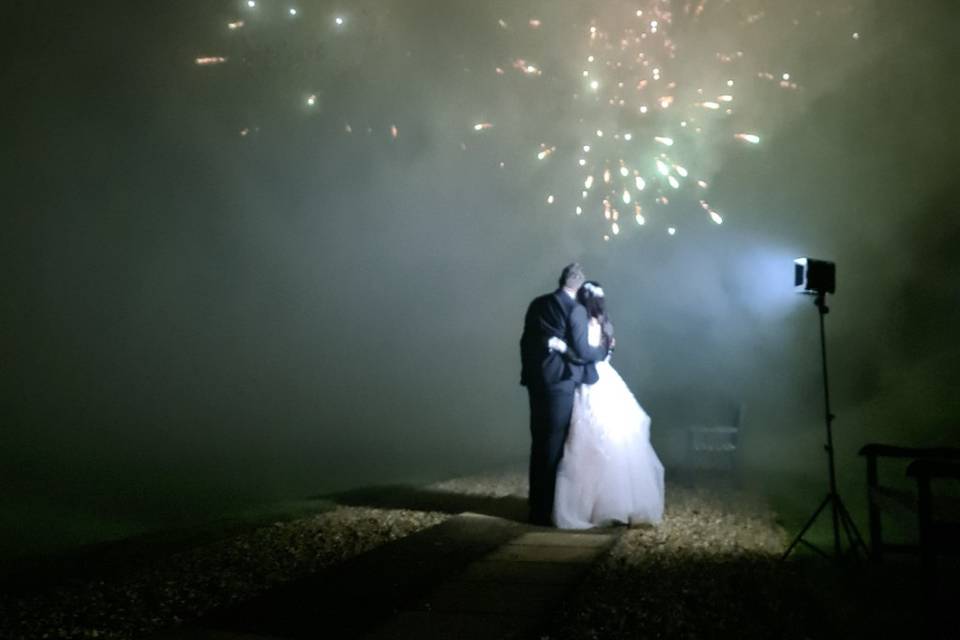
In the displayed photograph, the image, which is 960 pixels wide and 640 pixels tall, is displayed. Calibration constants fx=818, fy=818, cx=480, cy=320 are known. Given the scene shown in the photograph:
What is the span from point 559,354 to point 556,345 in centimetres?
13

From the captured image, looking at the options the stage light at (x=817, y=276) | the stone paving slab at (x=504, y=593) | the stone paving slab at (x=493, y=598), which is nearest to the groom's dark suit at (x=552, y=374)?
the stone paving slab at (x=504, y=593)

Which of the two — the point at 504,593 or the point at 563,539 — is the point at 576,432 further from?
the point at 504,593

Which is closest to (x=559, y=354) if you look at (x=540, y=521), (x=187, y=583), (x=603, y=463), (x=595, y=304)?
(x=595, y=304)

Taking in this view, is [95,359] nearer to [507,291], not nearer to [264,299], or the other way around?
[264,299]

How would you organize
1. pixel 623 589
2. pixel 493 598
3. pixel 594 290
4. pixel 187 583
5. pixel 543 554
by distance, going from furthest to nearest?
pixel 594 290 < pixel 543 554 < pixel 187 583 < pixel 623 589 < pixel 493 598

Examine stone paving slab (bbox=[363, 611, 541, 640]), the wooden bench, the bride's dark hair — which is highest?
the bride's dark hair

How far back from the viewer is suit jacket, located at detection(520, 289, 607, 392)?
23.8ft

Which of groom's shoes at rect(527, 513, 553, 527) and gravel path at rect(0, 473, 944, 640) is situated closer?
gravel path at rect(0, 473, 944, 640)

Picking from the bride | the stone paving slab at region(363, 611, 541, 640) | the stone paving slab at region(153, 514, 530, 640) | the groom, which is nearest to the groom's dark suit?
the groom

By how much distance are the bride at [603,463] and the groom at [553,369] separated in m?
0.10

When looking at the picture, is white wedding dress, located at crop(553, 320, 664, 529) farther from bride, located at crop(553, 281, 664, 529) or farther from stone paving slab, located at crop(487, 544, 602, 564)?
stone paving slab, located at crop(487, 544, 602, 564)

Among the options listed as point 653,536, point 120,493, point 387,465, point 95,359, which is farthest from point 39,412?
point 653,536

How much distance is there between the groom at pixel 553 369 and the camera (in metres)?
7.25

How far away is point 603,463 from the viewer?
7254 mm
